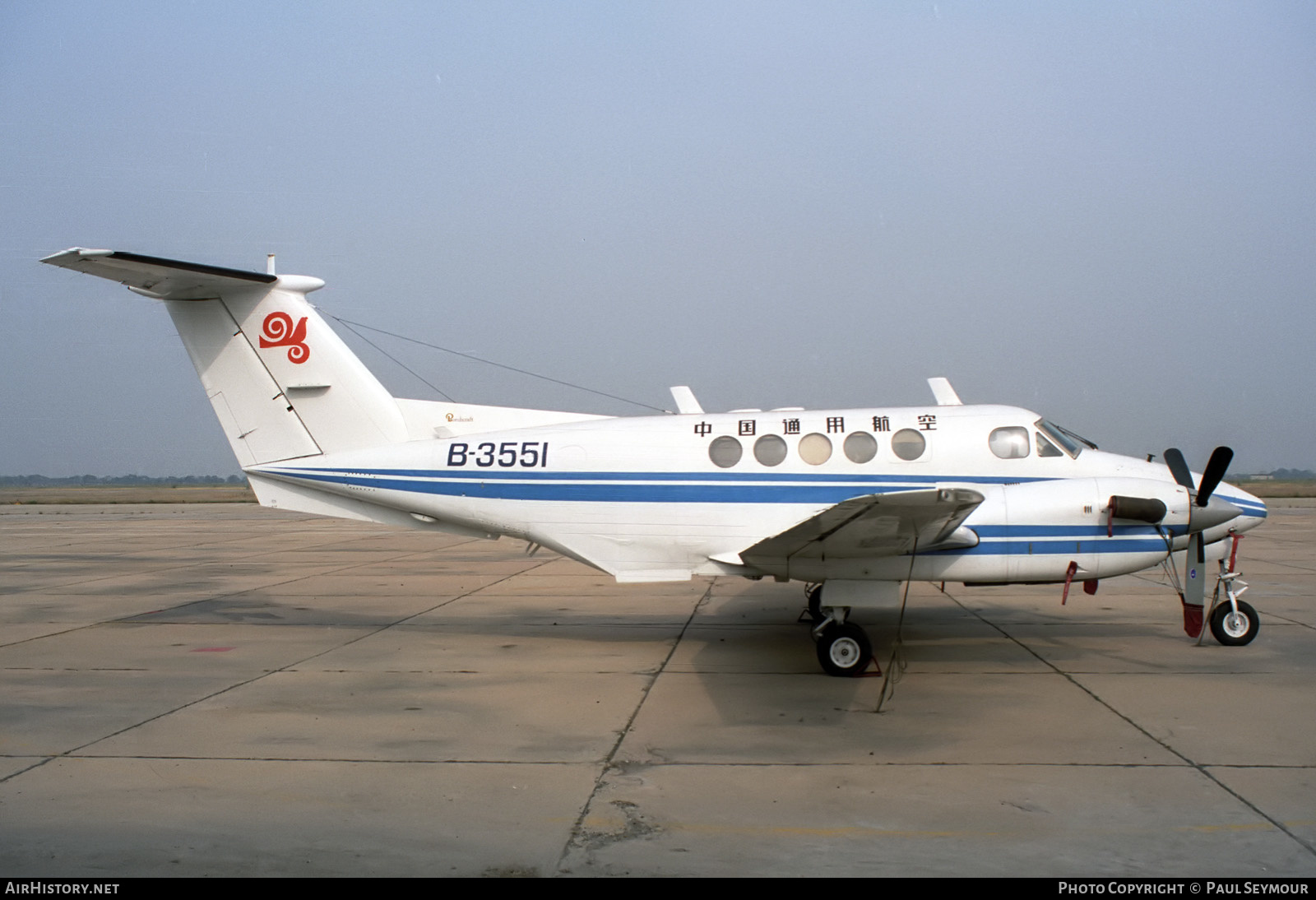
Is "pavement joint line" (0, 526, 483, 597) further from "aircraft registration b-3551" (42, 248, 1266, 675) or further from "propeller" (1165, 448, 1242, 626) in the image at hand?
"propeller" (1165, 448, 1242, 626)

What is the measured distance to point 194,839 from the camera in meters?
4.88

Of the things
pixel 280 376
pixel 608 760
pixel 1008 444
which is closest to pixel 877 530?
pixel 1008 444

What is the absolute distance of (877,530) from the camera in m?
7.91

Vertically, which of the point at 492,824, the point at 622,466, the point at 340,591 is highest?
the point at 622,466

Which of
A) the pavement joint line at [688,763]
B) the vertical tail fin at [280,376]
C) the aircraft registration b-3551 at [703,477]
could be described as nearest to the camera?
the pavement joint line at [688,763]

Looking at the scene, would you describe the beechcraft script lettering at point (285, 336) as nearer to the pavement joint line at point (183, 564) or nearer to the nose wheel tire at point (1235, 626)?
the pavement joint line at point (183, 564)

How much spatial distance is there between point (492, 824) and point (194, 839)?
154 cm

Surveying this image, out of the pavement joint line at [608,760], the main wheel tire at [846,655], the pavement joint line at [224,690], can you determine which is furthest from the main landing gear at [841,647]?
the pavement joint line at [224,690]

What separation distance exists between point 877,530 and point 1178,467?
12.7 ft

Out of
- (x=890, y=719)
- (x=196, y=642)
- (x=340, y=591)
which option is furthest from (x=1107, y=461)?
(x=340, y=591)

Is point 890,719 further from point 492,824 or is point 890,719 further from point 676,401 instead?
point 676,401

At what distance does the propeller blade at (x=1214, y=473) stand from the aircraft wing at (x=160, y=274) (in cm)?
976

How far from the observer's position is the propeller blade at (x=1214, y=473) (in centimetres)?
884

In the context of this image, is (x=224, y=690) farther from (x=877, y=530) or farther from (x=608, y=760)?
(x=877, y=530)
